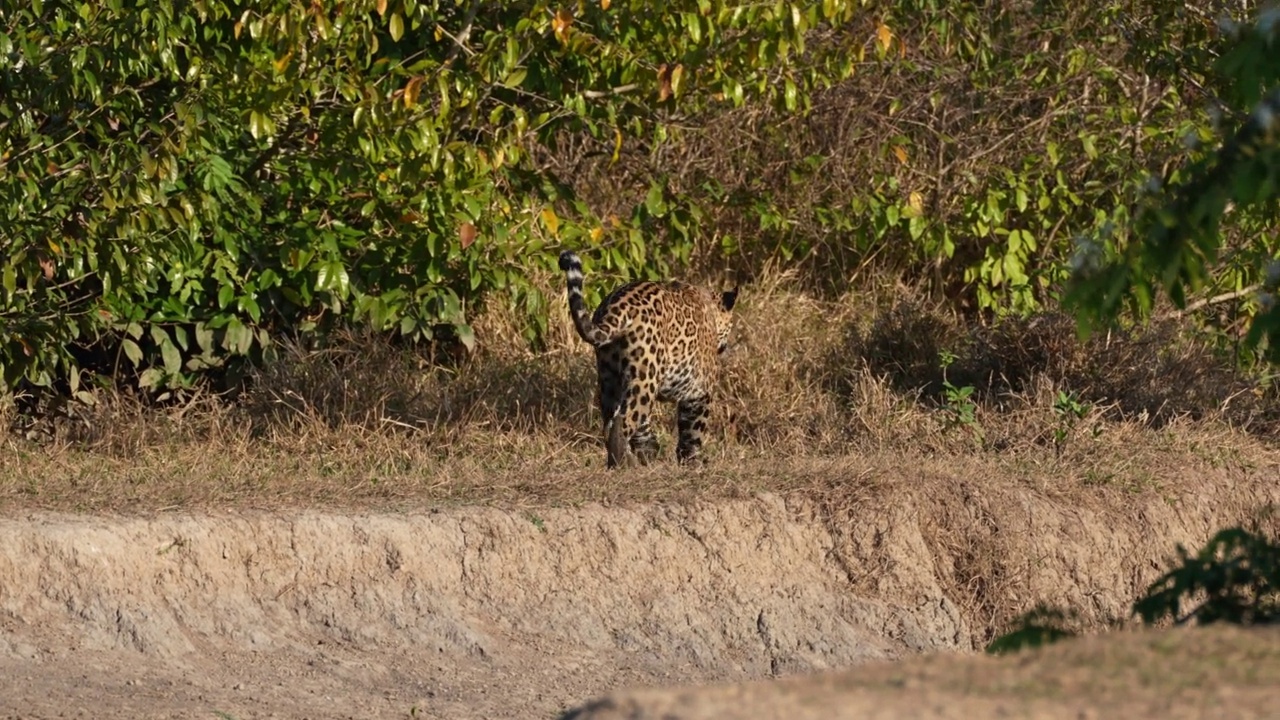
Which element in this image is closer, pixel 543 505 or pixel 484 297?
pixel 543 505

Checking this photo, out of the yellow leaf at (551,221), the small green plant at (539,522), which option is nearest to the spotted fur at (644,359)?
the yellow leaf at (551,221)

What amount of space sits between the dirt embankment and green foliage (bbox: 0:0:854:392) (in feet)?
7.39

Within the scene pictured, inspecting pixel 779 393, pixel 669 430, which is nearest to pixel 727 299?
pixel 779 393

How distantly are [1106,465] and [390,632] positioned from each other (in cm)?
401

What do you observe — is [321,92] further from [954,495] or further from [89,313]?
[954,495]

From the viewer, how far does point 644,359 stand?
30.6 ft

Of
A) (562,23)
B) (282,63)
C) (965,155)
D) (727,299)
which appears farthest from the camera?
(965,155)

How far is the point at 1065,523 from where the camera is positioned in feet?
29.5

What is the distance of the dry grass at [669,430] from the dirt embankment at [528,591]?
246mm

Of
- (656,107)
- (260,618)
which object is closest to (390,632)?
(260,618)

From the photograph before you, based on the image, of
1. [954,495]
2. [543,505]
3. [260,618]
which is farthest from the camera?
[954,495]

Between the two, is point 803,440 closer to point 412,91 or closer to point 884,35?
point 884,35

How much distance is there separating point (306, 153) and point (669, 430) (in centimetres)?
270

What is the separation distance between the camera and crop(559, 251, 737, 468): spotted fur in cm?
920
